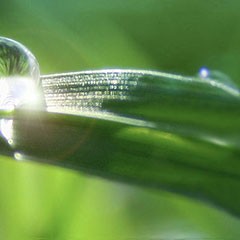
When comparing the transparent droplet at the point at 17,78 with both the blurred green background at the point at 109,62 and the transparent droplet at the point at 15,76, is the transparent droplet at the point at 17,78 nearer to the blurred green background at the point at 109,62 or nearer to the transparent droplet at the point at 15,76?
the transparent droplet at the point at 15,76

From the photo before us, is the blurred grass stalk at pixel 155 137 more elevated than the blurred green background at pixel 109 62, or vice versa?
the blurred green background at pixel 109 62

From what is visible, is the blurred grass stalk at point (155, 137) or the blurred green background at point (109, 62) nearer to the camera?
the blurred grass stalk at point (155, 137)

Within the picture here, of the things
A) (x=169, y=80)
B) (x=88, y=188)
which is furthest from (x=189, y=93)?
(x=88, y=188)

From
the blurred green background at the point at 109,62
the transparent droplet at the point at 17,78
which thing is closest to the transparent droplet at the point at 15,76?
the transparent droplet at the point at 17,78

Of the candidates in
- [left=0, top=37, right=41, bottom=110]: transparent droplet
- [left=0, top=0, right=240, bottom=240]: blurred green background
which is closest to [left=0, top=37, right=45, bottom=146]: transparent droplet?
[left=0, top=37, right=41, bottom=110]: transparent droplet

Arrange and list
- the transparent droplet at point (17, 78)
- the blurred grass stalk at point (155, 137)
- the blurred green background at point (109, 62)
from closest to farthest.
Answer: the blurred grass stalk at point (155, 137) < the transparent droplet at point (17, 78) < the blurred green background at point (109, 62)

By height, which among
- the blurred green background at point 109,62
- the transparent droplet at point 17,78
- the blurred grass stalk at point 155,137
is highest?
the blurred green background at point 109,62
